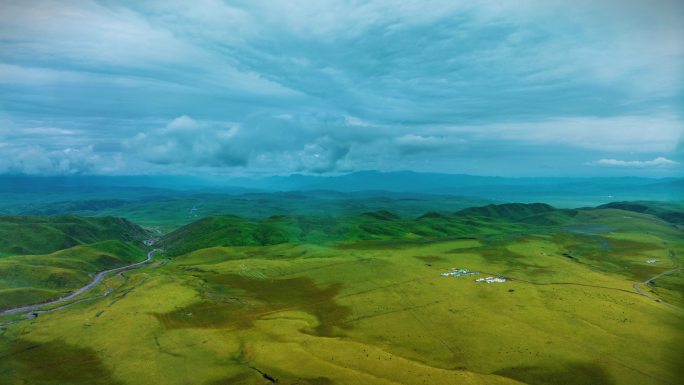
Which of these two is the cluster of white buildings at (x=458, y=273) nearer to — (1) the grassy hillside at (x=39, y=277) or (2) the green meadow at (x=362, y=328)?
(2) the green meadow at (x=362, y=328)

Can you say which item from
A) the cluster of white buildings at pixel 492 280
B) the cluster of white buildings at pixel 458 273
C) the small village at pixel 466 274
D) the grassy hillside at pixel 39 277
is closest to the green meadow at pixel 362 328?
the grassy hillside at pixel 39 277

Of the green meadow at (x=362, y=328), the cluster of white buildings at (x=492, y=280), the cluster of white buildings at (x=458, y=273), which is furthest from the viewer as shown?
the cluster of white buildings at (x=458, y=273)

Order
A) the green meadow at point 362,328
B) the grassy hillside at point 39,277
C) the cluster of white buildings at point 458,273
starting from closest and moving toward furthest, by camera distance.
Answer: the green meadow at point 362,328
the grassy hillside at point 39,277
the cluster of white buildings at point 458,273

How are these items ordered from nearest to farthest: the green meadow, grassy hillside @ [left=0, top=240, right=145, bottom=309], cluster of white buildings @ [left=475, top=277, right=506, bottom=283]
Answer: the green meadow → grassy hillside @ [left=0, top=240, right=145, bottom=309] → cluster of white buildings @ [left=475, top=277, right=506, bottom=283]

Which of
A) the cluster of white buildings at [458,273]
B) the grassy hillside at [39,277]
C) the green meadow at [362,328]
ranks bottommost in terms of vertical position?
the grassy hillside at [39,277]

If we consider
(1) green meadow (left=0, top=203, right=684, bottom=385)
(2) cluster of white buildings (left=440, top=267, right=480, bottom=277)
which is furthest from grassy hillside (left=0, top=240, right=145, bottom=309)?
(2) cluster of white buildings (left=440, top=267, right=480, bottom=277)

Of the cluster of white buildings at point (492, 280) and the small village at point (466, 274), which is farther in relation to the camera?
the small village at point (466, 274)

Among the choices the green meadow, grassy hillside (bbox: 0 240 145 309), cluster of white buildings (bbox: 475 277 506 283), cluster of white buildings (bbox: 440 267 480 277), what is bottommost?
grassy hillside (bbox: 0 240 145 309)

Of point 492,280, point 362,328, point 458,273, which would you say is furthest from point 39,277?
point 492,280

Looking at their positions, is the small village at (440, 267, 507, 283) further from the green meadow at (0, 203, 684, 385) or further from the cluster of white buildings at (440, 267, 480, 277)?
the green meadow at (0, 203, 684, 385)

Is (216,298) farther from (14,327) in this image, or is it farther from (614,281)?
(614,281)

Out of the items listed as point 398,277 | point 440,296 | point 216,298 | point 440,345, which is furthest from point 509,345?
point 216,298
